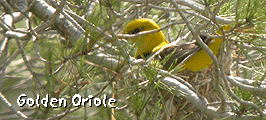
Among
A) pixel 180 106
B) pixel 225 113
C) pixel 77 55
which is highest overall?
pixel 77 55

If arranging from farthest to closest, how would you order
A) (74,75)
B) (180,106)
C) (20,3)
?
(180,106) → (20,3) → (74,75)

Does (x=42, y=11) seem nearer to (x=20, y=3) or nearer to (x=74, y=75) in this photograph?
(x=20, y=3)

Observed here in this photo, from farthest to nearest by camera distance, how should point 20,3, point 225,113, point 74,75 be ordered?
point 20,3 < point 225,113 < point 74,75

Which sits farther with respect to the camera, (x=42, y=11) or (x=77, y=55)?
(x=42, y=11)

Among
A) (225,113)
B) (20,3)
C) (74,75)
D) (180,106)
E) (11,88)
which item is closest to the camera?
(74,75)

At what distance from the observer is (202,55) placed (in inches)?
123

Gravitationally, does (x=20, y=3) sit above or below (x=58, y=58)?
above

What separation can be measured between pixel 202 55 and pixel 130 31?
0.77 meters

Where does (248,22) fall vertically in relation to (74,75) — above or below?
above

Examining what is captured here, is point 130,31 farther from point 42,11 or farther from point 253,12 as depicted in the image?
point 253,12

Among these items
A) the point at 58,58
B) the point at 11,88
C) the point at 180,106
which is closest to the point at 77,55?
the point at 58,58

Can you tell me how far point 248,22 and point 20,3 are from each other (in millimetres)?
1819

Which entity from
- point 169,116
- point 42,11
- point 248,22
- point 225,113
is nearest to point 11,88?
point 42,11

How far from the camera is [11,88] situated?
12.3 feet
